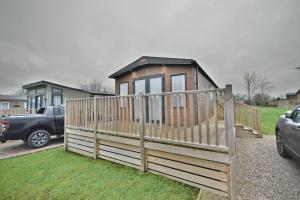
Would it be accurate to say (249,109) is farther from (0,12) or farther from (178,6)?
(0,12)

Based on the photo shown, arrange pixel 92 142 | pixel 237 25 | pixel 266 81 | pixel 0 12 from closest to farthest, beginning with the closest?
pixel 92 142, pixel 0 12, pixel 237 25, pixel 266 81

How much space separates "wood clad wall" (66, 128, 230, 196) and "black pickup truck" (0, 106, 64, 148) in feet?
9.71

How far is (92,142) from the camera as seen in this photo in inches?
174

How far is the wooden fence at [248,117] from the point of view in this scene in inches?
255

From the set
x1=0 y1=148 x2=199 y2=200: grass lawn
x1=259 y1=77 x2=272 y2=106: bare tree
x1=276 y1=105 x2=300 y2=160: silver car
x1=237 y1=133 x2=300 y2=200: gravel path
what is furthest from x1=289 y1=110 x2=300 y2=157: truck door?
x1=259 y1=77 x2=272 y2=106: bare tree

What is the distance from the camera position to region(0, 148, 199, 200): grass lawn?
2.56m

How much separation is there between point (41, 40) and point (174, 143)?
1358cm

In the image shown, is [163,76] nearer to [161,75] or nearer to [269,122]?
[161,75]

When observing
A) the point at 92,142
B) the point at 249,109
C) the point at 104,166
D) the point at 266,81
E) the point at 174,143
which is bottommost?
the point at 104,166

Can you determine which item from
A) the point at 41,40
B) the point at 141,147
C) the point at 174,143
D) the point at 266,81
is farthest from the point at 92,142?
the point at 266,81

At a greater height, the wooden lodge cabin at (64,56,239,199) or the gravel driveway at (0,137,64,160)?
the wooden lodge cabin at (64,56,239,199)

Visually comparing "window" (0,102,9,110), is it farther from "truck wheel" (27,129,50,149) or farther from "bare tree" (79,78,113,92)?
"truck wheel" (27,129,50,149)

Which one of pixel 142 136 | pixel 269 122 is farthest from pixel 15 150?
pixel 269 122

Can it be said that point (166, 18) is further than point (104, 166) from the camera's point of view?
Yes
